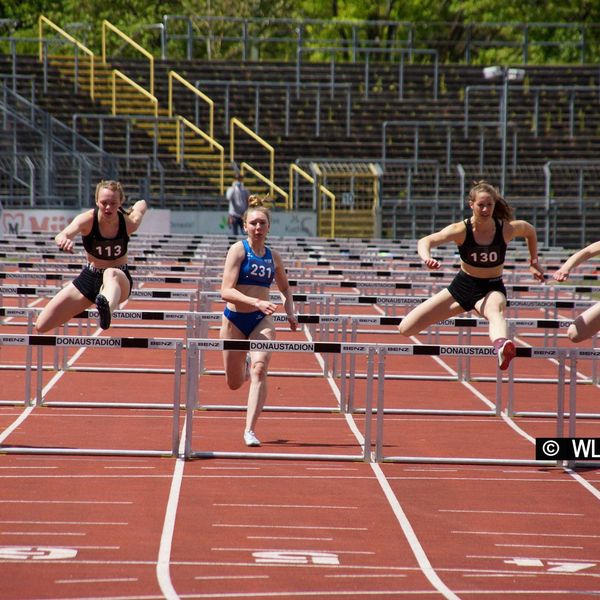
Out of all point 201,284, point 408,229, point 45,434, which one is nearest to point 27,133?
point 408,229

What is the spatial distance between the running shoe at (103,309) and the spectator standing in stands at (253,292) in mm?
848

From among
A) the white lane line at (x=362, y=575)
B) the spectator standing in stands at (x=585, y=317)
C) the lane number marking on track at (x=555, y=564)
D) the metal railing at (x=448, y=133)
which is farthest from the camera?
the metal railing at (x=448, y=133)

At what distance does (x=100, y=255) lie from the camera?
10.8 meters

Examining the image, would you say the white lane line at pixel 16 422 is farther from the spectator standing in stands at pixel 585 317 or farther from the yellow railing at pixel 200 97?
the yellow railing at pixel 200 97

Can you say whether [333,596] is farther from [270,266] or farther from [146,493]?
[270,266]

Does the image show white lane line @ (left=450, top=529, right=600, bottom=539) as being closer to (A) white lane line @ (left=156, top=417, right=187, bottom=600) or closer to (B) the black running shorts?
(A) white lane line @ (left=156, top=417, right=187, bottom=600)

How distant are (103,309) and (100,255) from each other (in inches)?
30.3

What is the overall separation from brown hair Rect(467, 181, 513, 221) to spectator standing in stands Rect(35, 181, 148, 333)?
100 inches

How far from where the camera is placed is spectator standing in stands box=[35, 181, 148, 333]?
10609 millimetres

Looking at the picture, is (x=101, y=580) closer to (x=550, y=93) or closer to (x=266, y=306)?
(x=266, y=306)


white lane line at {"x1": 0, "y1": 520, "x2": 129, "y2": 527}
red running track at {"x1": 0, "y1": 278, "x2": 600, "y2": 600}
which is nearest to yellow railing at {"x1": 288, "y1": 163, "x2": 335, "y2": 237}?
red running track at {"x1": 0, "y1": 278, "x2": 600, "y2": 600}

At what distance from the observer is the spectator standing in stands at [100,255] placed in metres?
10.6

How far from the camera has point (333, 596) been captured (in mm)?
6492

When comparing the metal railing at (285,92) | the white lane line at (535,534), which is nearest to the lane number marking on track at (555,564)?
the white lane line at (535,534)
